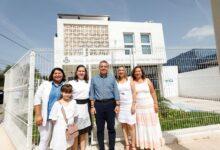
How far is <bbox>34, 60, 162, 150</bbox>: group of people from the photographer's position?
302 cm

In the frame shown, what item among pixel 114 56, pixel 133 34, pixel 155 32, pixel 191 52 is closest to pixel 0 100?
pixel 133 34

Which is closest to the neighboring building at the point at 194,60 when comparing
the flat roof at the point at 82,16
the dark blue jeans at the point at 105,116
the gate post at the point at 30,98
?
the dark blue jeans at the point at 105,116

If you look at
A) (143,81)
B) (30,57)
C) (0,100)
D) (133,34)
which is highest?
(133,34)

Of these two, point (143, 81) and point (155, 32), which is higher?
point (155, 32)

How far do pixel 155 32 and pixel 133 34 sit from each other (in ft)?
7.38

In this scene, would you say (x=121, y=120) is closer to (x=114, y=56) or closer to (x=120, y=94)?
(x=120, y=94)

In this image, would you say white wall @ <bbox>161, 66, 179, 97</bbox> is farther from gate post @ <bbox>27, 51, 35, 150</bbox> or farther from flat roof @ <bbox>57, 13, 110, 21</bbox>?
flat roof @ <bbox>57, 13, 110, 21</bbox>

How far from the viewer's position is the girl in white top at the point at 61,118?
2936 millimetres

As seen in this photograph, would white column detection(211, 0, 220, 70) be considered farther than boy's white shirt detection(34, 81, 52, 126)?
No

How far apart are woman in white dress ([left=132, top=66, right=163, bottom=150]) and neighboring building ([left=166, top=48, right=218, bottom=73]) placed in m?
1.48

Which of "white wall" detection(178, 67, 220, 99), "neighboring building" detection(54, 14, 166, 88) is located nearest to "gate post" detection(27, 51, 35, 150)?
"white wall" detection(178, 67, 220, 99)

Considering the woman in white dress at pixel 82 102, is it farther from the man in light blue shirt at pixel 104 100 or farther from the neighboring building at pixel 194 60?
the neighboring building at pixel 194 60

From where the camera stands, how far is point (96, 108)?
11.3 feet

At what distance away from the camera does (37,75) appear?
3.96 meters
